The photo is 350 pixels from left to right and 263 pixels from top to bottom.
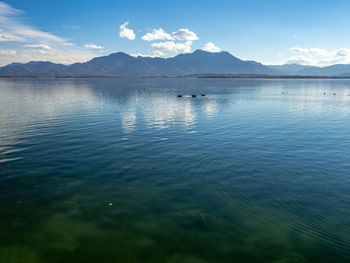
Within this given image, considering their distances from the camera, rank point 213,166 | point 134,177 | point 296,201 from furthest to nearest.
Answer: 1. point 213,166
2. point 134,177
3. point 296,201

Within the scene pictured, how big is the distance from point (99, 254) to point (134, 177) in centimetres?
849

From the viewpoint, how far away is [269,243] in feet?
40.4

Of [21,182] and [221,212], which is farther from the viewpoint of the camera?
[21,182]

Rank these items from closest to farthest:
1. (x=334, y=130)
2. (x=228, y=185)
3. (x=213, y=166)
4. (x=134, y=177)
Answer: (x=228, y=185), (x=134, y=177), (x=213, y=166), (x=334, y=130)

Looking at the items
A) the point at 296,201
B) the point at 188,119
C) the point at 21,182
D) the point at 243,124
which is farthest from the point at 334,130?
the point at 21,182

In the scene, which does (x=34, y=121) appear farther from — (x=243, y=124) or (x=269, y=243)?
(x=269, y=243)

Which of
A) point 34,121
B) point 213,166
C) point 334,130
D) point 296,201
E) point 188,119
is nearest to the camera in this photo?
point 296,201

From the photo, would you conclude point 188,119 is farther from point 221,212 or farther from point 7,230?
point 7,230

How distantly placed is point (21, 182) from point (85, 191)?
5638mm

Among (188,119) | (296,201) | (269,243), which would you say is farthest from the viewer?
(188,119)

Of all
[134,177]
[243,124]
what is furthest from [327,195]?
[243,124]

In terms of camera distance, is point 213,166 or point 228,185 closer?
point 228,185

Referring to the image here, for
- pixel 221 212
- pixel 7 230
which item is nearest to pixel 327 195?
pixel 221 212

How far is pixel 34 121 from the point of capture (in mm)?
42000
